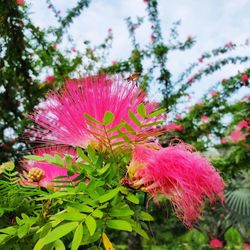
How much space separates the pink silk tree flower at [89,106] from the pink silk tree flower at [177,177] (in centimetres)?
12

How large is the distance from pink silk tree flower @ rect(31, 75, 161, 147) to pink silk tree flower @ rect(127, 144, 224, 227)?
0.12 m

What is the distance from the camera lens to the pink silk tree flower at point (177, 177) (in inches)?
48.9

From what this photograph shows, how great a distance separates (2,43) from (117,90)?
2.96 meters

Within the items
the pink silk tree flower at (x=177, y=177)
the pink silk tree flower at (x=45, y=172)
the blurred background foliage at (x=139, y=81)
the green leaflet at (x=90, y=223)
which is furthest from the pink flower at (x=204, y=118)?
the green leaflet at (x=90, y=223)

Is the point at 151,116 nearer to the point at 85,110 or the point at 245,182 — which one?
the point at 85,110

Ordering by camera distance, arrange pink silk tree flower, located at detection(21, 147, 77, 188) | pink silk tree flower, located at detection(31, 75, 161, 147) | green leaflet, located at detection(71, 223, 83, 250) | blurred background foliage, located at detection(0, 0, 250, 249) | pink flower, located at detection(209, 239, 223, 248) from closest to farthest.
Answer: green leaflet, located at detection(71, 223, 83, 250)
pink silk tree flower, located at detection(31, 75, 161, 147)
pink silk tree flower, located at detection(21, 147, 77, 188)
blurred background foliage, located at detection(0, 0, 250, 249)
pink flower, located at detection(209, 239, 223, 248)

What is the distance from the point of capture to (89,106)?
1311mm

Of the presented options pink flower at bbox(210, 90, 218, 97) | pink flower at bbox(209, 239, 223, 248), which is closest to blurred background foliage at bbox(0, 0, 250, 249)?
pink flower at bbox(210, 90, 218, 97)

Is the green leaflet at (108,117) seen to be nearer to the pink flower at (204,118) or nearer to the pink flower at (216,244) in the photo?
the pink flower at (204,118)

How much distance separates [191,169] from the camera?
1251 mm

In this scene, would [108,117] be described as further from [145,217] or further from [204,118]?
[204,118]

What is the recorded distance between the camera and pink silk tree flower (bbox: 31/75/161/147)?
1.31 meters

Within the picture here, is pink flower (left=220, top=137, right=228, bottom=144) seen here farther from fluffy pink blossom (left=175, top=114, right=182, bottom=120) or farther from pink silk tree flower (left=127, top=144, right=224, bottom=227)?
pink silk tree flower (left=127, top=144, right=224, bottom=227)

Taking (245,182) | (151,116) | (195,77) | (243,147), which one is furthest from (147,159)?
(245,182)
